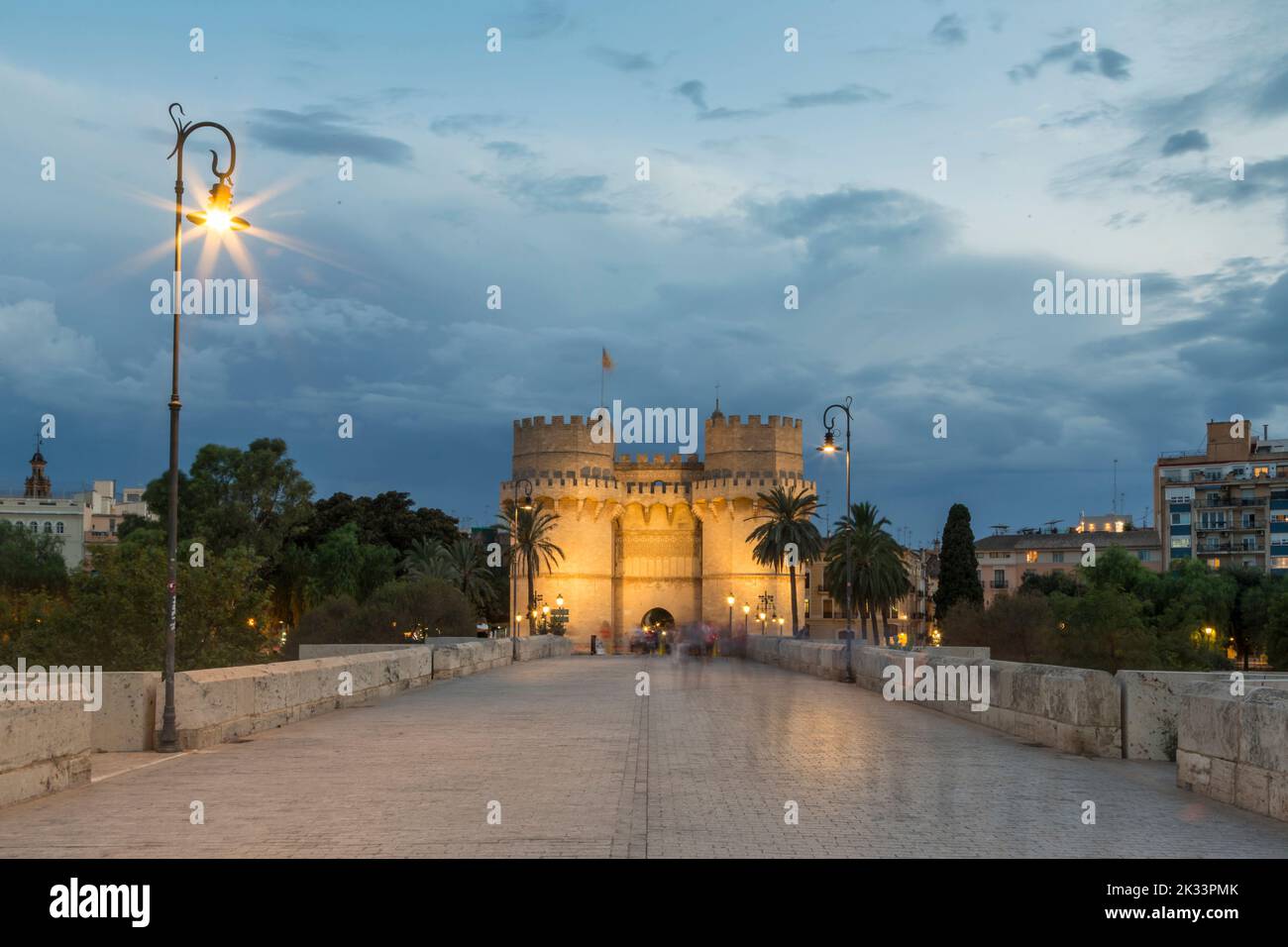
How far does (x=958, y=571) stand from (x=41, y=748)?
62776 millimetres

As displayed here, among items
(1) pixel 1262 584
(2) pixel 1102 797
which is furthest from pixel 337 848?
(1) pixel 1262 584

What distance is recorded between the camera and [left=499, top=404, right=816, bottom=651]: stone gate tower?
79.6m

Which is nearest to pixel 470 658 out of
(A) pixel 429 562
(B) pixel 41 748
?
(B) pixel 41 748

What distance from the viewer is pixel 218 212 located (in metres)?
14.2

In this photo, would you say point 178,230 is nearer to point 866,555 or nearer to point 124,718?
point 124,718

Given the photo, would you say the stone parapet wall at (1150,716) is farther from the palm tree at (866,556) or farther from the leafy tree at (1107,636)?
the palm tree at (866,556)

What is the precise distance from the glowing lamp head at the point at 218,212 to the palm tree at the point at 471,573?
6160 cm

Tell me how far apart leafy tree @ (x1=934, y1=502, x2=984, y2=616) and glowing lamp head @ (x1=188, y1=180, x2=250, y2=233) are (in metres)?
57.1

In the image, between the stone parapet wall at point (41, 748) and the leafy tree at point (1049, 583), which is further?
the leafy tree at point (1049, 583)

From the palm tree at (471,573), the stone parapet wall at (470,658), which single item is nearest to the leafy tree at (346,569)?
the palm tree at (471,573)

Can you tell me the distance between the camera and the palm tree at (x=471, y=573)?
7750cm

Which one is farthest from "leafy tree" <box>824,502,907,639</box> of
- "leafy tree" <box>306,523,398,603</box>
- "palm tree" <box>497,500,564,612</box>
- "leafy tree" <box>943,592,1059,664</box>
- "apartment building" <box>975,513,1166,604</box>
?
"apartment building" <box>975,513,1166,604</box>
